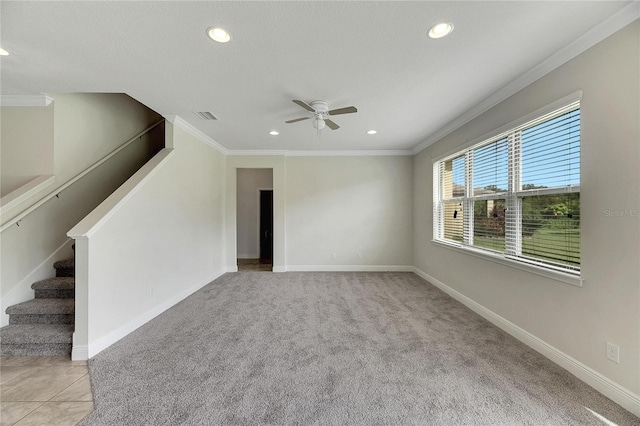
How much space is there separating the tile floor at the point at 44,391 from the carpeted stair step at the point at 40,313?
0.37m

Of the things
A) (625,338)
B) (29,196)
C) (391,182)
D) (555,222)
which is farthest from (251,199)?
(625,338)

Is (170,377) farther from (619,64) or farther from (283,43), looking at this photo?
(619,64)

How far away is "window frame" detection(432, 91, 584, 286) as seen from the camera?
2070mm

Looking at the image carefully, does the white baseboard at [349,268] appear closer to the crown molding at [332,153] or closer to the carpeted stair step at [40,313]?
the crown molding at [332,153]

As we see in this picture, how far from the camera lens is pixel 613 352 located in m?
1.72

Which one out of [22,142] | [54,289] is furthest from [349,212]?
[22,142]

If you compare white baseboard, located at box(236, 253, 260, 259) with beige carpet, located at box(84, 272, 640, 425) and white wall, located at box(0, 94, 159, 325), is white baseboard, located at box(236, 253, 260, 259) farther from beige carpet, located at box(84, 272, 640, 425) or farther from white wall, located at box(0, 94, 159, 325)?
beige carpet, located at box(84, 272, 640, 425)

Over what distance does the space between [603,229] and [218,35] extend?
310 centimetres

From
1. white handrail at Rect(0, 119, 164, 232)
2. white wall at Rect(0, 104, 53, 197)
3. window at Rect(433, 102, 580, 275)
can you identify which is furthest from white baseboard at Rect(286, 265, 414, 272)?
white wall at Rect(0, 104, 53, 197)

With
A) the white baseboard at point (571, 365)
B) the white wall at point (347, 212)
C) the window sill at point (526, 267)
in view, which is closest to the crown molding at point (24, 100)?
the white wall at point (347, 212)

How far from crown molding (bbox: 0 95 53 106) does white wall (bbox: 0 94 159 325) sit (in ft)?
0.33

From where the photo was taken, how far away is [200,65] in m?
2.20

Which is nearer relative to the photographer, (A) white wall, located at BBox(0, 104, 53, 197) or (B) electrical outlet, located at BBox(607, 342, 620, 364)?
(B) electrical outlet, located at BBox(607, 342, 620, 364)

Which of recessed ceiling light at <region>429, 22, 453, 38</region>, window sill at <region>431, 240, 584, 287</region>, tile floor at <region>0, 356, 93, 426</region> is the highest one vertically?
recessed ceiling light at <region>429, 22, 453, 38</region>
